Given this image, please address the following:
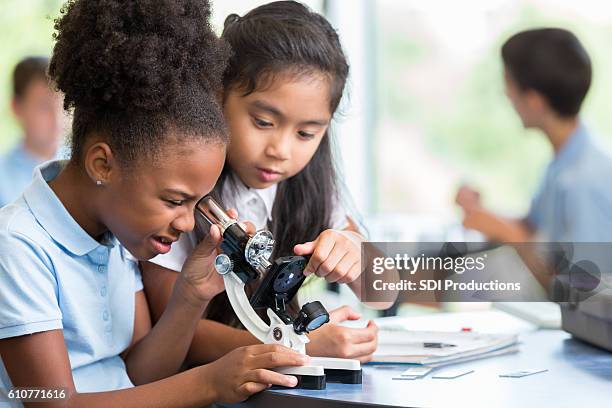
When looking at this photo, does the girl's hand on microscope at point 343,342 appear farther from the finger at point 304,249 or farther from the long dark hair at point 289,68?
the long dark hair at point 289,68

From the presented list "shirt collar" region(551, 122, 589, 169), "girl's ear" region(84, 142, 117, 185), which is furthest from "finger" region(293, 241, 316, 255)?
"shirt collar" region(551, 122, 589, 169)

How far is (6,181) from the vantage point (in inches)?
153

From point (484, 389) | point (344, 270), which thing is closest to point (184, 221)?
point (344, 270)

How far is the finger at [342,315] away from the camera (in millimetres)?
1473

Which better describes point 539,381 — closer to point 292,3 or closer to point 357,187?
point 292,3

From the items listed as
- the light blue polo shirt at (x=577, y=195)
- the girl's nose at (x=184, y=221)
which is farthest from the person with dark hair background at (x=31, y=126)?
the girl's nose at (x=184, y=221)

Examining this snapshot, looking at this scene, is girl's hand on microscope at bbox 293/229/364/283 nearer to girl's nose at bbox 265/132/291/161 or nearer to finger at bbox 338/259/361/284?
finger at bbox 338/259/361/284

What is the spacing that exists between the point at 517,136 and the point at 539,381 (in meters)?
3.69

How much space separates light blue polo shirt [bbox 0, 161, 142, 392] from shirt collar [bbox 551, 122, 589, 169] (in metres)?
1.66

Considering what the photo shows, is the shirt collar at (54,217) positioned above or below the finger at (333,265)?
above

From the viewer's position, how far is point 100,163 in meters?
1.30

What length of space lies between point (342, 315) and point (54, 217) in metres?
0.49

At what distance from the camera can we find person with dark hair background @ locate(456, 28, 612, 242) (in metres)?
2.59

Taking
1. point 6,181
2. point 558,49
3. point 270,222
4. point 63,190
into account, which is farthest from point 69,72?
point 6,181
